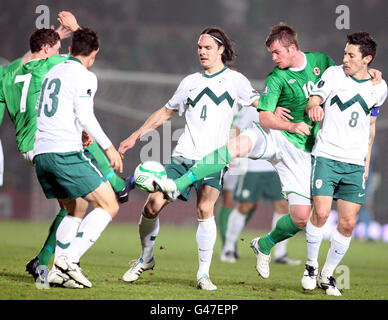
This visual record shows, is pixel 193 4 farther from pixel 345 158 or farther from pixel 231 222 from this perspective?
pixel 345 158

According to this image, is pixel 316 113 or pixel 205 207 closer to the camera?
pixel 316 113

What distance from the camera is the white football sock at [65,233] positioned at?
569cm

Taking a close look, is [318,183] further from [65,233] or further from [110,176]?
[65,233]

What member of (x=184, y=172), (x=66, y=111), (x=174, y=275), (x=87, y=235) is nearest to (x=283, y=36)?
(x=184, y=172)

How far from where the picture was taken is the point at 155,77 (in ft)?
53.2

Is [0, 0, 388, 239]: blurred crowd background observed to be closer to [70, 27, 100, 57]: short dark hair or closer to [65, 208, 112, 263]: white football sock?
[70, 27, 100, 57]: short dark hair

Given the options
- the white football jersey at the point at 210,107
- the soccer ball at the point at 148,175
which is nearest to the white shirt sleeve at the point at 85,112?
the soccer ball at the point at 148,175

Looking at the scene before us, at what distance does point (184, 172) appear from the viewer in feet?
20.3

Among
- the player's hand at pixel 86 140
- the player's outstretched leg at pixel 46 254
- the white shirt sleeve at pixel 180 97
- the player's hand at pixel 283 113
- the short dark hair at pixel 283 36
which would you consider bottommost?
the player's outstretched leg at pixel 46 254

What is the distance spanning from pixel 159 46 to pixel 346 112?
52.6 ft

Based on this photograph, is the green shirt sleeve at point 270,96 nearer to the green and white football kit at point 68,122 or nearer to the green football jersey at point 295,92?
the green football jersey at point 295,92

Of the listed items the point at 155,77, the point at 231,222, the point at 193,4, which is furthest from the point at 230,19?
the point at 231,222

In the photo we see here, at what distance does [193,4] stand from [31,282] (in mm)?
17642

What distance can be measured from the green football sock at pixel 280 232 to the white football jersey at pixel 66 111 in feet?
6.41
